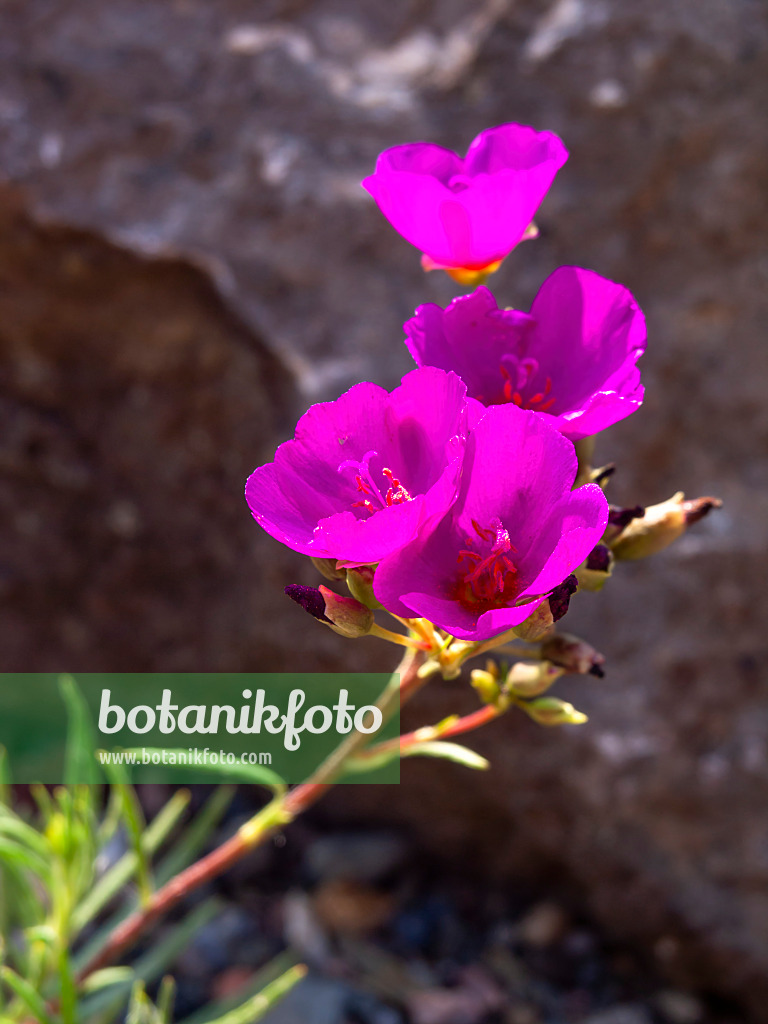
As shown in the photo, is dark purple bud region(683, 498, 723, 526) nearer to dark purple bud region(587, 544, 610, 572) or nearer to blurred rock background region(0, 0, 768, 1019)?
dark purple bud region(587, 544, 610, 572)

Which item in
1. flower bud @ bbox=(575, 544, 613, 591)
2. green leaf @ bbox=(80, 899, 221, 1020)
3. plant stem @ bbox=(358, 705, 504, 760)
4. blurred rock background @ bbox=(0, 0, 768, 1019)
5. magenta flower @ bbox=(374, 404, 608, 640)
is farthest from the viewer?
blurred rock background @ bbox=(0, 0, 768, 1019)

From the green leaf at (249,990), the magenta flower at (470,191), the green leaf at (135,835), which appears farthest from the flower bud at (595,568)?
the green leaf at (249,990)

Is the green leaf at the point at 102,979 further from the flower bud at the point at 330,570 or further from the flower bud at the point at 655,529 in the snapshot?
the flower bud at the point at 655,529

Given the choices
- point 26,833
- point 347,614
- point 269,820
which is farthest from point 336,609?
point 26,833

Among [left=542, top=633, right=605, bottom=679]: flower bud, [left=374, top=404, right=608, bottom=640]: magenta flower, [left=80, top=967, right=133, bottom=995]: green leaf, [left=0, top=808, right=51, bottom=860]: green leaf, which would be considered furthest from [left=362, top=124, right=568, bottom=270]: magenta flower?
[left=80, top=967, right=133, bottom=995]: green leaf

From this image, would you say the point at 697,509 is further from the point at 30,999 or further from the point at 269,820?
the point at 30,999

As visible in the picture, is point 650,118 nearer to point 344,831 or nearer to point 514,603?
point 514,603

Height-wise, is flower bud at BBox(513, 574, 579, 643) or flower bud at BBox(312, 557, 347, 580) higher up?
flower bud at BBox(312, 557, 347, 580)
